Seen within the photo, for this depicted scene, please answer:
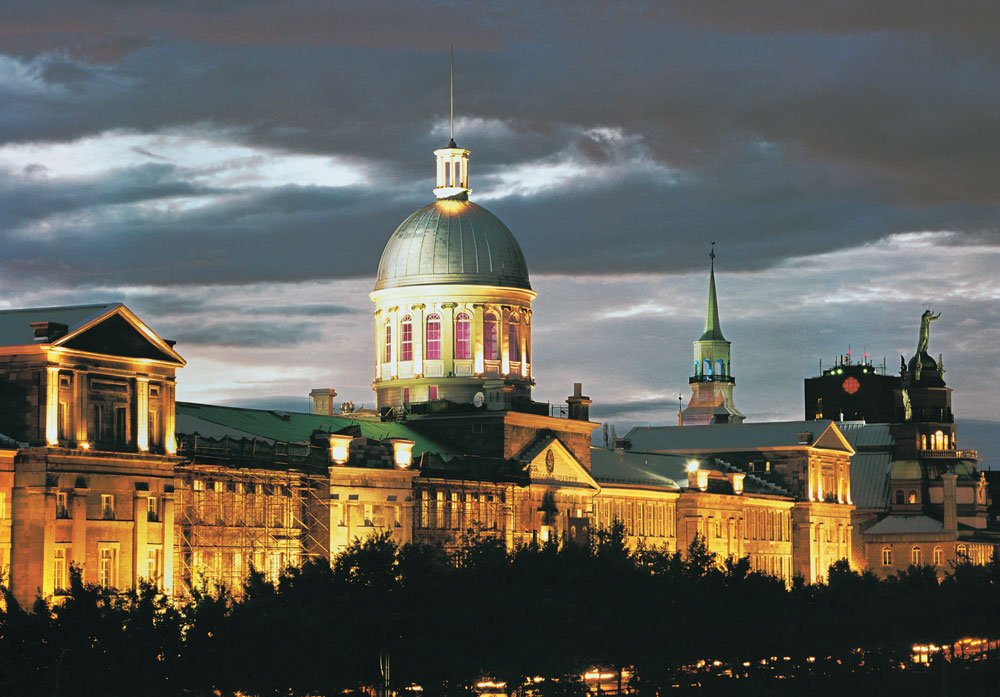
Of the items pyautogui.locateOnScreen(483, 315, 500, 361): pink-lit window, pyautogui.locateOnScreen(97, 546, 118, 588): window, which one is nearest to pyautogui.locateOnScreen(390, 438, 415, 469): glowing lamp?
pyautogui.locateOnScreen(483, 315, 500, 361): pink-lit window

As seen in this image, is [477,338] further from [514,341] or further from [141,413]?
[141,413]

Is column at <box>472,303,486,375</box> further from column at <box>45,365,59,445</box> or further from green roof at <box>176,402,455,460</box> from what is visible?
column at <box>45,365,59,445</box>

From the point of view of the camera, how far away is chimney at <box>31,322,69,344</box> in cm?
11444

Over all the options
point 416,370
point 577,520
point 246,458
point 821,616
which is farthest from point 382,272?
point 821,616

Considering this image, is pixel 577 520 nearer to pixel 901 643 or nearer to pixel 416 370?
pixel 416 370

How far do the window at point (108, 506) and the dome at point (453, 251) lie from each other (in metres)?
49.9

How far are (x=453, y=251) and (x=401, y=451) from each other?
23.9 meters

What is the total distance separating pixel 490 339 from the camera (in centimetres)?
16525

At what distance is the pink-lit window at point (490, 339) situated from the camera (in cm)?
16500

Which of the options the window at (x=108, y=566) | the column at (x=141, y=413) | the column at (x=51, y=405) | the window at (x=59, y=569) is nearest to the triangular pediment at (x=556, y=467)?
the column at (x=141, y=413)

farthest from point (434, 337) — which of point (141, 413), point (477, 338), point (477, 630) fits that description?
point (477, 630)

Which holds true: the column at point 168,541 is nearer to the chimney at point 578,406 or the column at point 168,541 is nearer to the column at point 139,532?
the column at point 139,532

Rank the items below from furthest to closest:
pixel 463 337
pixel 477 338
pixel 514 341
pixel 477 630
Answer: pixel 514 341 < pixel 463 337 < pixel 477 338 < pixel 477 630

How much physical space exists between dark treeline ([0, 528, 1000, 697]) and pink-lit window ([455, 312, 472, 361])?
1270 inches
